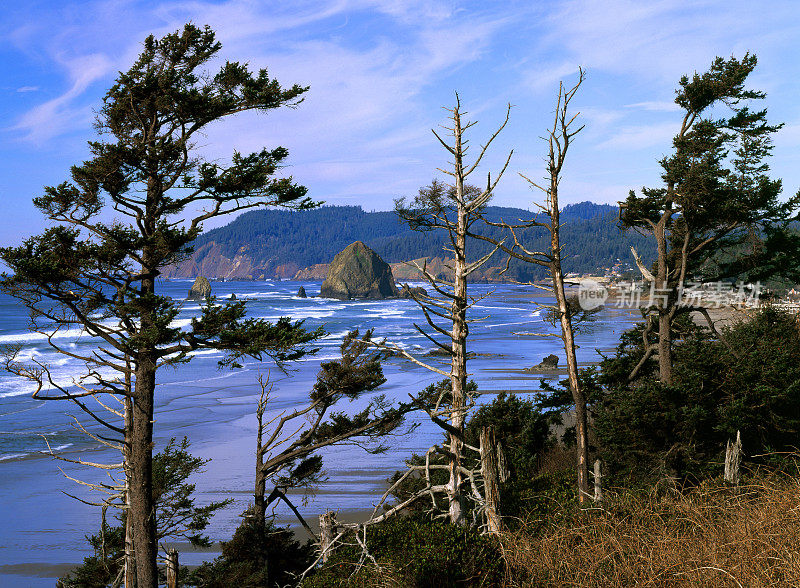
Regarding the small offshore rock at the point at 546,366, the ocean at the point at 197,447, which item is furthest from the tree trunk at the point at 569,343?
the small offshore rock at the point at 546,366

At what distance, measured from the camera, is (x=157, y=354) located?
1175 centimetres

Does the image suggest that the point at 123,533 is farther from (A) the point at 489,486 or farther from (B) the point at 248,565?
(A) the point at 489,486

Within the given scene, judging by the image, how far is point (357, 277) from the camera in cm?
15312

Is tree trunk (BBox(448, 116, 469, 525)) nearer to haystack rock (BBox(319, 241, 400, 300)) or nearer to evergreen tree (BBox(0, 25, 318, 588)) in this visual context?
evergreen tree (BBox(0, 25, 318, 588))

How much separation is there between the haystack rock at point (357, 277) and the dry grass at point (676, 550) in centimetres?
14227

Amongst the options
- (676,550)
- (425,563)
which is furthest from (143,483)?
(676,550)

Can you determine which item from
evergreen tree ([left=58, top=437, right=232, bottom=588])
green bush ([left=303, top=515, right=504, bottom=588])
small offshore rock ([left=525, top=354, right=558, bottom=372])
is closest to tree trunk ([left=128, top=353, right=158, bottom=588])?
evergreen tree ([left=58, top=437, right=232, bottom=588])

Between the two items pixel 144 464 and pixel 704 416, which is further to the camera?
pixel 704 416

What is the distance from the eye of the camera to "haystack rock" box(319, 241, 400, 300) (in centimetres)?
15138

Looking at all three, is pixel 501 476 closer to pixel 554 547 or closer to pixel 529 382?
pixel 554 547

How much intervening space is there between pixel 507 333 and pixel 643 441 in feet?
161

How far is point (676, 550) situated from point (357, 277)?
148 m

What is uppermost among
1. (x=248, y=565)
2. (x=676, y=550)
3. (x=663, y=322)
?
(x=663, y=322)

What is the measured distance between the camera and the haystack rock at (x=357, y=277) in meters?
151
